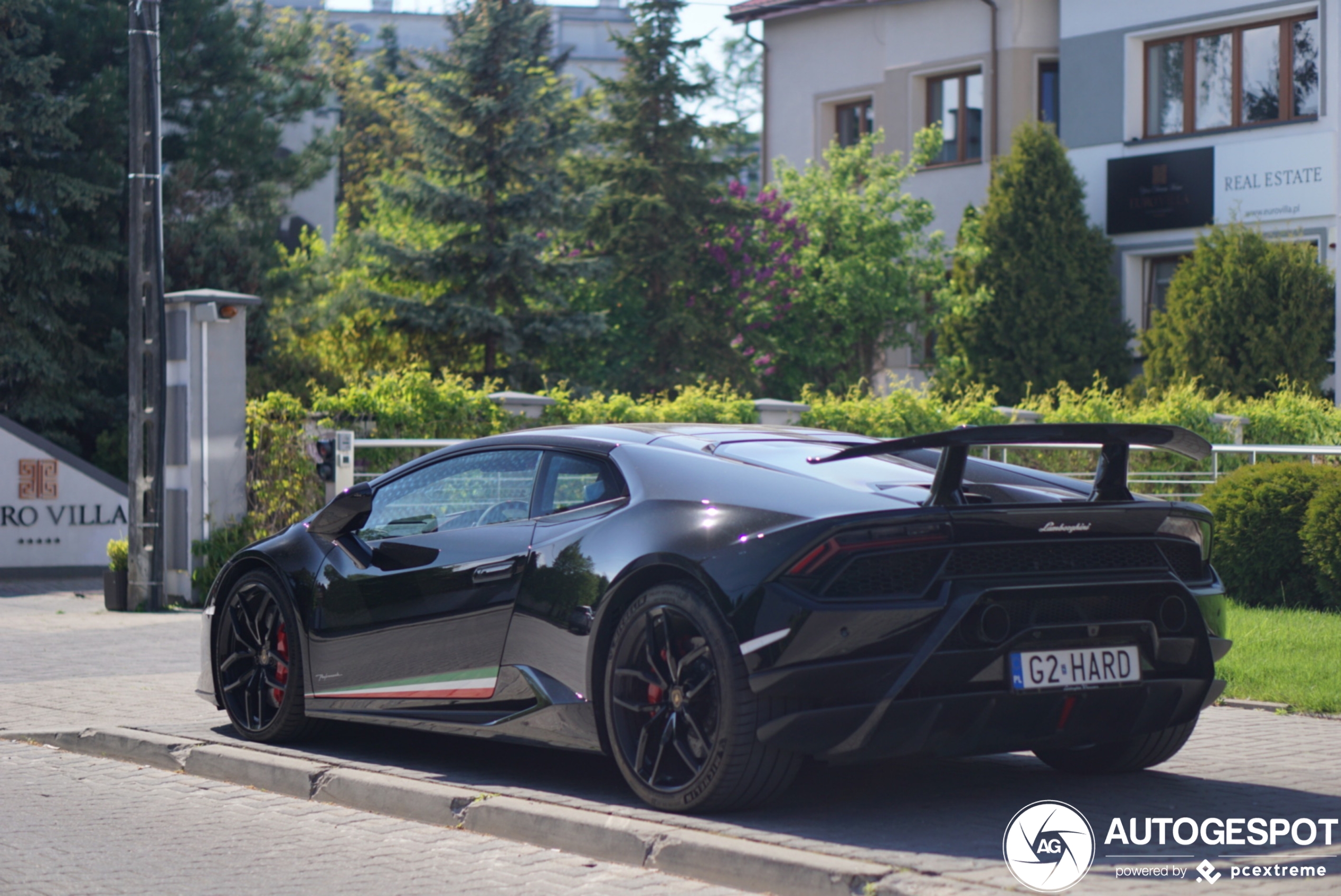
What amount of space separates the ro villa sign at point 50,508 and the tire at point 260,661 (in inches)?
527

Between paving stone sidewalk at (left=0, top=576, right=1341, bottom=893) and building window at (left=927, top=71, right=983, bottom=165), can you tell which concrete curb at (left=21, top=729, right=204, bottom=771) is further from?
building window at (left=927, top=71, right=983, bottom=165)

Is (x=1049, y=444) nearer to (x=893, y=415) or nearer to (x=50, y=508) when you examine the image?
(x=893, y=415)

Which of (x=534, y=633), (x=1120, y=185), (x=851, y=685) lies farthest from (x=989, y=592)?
(x=1120, y=185)

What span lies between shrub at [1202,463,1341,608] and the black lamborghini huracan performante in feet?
20.9

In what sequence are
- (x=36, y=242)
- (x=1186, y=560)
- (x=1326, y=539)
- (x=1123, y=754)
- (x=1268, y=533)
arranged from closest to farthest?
1. (x=1186, y=560)
2. (x=1123, y=754)
3. (x=1326, y=539)
4. (x=1268, y=533)
5. (x=36, y=242)

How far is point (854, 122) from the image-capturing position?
3431cm

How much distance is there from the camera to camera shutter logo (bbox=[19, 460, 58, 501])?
20.2m

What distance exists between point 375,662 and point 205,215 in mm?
19646

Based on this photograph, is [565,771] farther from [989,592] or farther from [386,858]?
[989,592]

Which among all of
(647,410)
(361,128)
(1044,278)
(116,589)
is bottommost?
(116,589)

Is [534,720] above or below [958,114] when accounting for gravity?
below

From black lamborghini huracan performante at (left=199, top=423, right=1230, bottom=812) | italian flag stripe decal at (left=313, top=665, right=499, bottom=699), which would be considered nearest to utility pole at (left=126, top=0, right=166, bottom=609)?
italian flag stripe decal at (left=313, top=665, right=499, bottom=699)

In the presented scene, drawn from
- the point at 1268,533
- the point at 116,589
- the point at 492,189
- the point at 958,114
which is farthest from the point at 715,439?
the point at 958,114

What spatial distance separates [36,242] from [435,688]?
1897 cm
